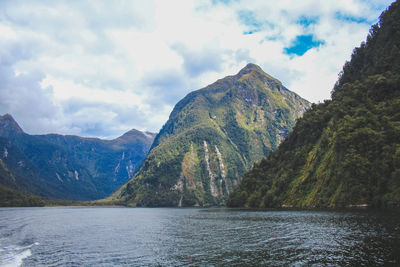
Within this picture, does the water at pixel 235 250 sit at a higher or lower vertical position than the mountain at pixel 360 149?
lower

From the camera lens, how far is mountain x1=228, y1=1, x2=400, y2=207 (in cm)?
11219

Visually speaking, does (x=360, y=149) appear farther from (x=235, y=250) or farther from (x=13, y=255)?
(x=13, y=255)

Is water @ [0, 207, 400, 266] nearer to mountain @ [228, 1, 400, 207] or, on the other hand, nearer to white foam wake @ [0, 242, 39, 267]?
white foam wake @ [0, 242, 39, 267]

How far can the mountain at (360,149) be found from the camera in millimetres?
112188

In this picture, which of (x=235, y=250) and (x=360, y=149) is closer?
(x=235, y=250)

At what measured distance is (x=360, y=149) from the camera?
411 ft

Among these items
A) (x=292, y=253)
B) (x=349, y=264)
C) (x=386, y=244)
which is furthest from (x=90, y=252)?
(x=386, y=244)

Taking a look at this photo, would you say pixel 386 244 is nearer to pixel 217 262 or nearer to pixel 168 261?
pixel 217 262

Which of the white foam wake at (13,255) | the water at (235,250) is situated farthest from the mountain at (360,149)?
the white foam wake at (13,255)

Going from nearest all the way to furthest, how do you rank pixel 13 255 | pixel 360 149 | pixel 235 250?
1. pixel 235 250
2. pixel 13 255
3. pixel 360 149

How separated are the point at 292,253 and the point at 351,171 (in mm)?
97001

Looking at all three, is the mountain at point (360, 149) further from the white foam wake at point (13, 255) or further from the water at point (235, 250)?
the white foam wake at point (13, 255)

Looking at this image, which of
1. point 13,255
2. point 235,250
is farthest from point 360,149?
point 13,255

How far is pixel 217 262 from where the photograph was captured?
40844 mm
